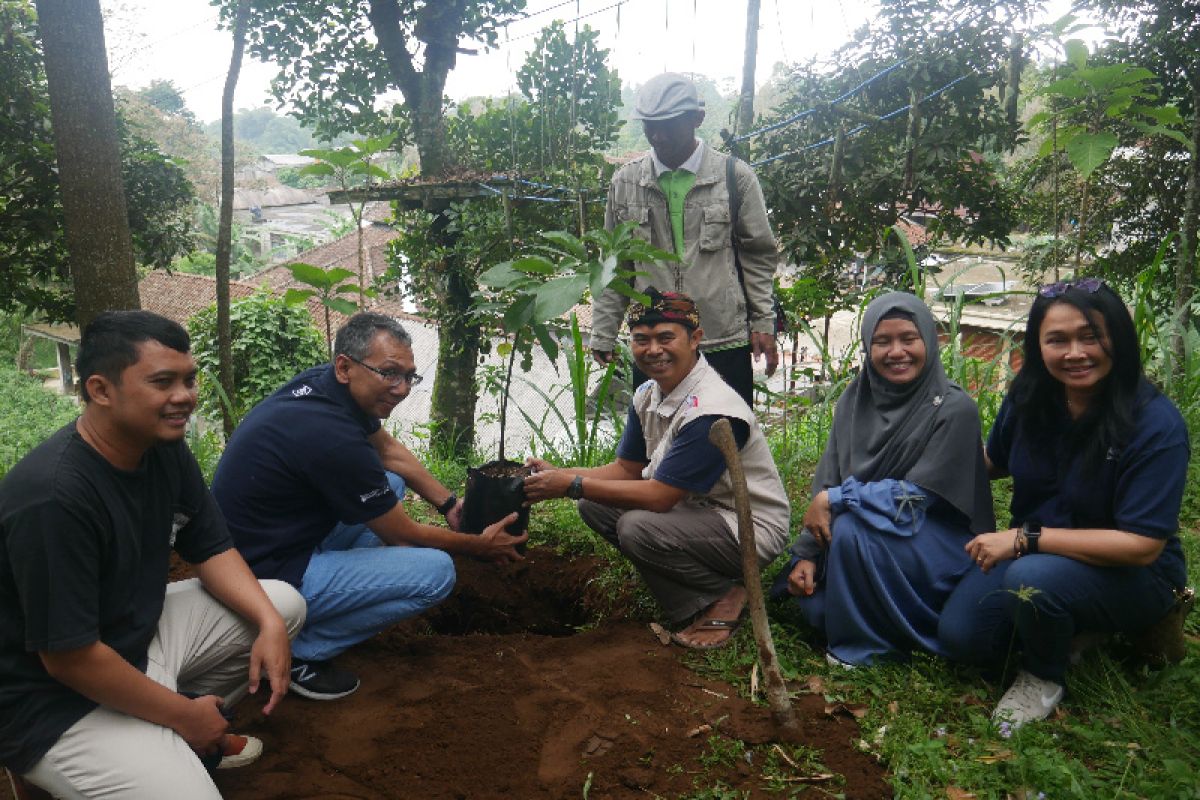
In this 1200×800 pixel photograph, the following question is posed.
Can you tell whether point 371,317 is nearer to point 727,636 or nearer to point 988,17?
point 727,636

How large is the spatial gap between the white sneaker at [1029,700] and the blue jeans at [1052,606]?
0.03 m

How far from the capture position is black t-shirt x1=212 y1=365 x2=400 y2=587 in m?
2.49

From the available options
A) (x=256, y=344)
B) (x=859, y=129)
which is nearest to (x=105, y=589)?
(x=859, y=129)

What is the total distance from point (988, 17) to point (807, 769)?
12.8 feet

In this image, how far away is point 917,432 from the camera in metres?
2.62

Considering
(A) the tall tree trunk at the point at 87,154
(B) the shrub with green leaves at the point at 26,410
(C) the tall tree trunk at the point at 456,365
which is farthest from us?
(B) the shrub with green leaves at the point at 26,410

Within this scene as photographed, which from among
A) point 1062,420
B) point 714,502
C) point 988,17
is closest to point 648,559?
point 714,502

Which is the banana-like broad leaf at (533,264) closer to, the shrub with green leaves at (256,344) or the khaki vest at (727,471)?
the khaki vest at (727,471)

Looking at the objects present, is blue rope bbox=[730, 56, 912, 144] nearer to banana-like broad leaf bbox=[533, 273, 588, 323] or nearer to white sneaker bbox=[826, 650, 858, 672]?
banana-like broad leaf bbox=[533, 273, 588, 323]

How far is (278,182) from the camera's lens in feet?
123

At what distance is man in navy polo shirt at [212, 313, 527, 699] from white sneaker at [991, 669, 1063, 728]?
1.63 m

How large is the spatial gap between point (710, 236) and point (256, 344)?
9854 mm

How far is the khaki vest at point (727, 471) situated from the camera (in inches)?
107

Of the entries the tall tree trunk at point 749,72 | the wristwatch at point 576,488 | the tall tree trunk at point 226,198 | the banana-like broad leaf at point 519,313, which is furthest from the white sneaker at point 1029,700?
the tall tree trunk at point 226,198
